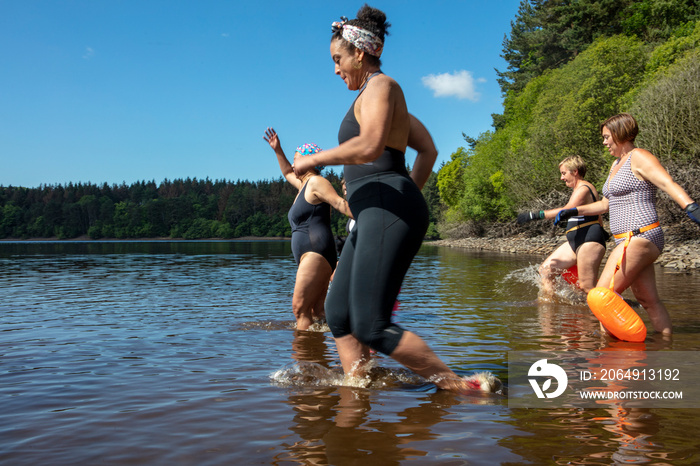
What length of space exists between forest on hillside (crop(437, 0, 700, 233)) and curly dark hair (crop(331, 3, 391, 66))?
24.2 m

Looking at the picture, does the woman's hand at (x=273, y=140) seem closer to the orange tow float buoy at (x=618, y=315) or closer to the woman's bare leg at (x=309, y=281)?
the woman's bare leg at (x=309, y=281)

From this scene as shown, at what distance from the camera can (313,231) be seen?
20.0 feet

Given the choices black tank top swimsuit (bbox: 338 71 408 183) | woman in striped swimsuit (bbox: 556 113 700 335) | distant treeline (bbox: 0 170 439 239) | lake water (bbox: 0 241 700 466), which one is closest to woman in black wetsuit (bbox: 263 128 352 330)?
lake water (bbox: 0 241 700 466)

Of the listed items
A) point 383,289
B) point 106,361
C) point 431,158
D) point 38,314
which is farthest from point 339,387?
point 38,314

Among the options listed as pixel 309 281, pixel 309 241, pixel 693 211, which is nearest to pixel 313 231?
pixel 309 241

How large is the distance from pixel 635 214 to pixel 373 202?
310 cm

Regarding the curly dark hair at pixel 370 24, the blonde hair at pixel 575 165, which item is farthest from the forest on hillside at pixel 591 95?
the curly dark hair at pixel 370 24

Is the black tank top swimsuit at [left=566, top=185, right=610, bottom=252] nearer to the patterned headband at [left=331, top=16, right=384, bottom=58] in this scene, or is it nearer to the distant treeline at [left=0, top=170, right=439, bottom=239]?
the patterned headband at [left=331, top=16, right=384, bottom=58]

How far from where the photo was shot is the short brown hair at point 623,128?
536cm

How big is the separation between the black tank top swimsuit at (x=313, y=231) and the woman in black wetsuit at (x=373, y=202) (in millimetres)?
2602

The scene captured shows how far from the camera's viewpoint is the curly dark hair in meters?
3.32

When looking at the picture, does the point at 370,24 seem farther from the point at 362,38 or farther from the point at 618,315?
the point at 618,315

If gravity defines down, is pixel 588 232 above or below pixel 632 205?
below

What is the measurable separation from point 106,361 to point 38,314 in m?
4.19
